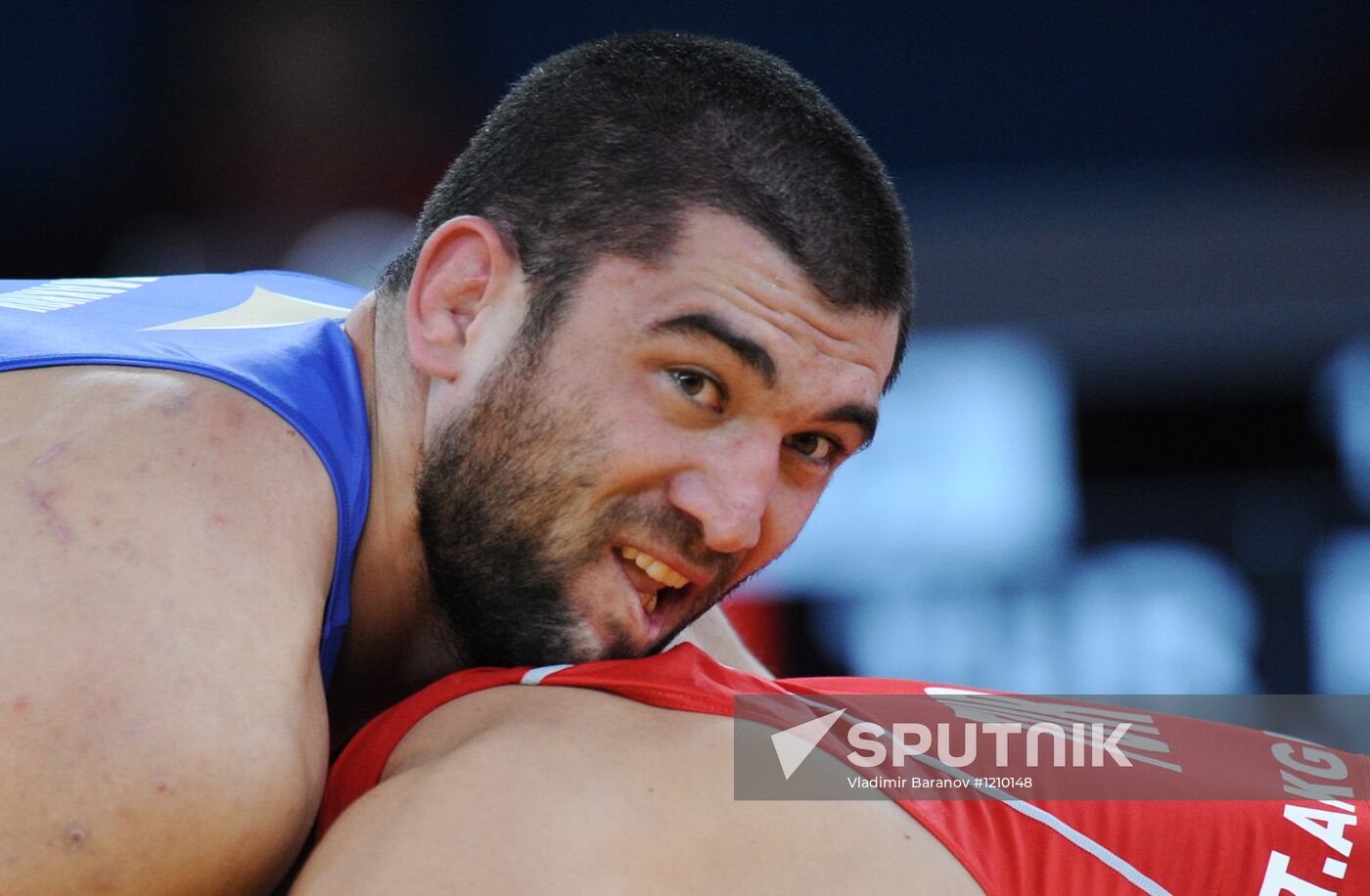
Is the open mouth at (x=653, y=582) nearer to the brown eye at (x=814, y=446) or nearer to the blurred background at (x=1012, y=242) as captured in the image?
the brown eye at (x=814, y=446)

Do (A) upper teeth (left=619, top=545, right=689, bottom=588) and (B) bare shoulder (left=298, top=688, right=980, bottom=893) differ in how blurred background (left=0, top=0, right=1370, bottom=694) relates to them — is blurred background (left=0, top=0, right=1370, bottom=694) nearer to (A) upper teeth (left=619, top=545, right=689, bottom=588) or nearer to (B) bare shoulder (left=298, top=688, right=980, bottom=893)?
(A) upper teeth (left=619, top=545, right=689, bottom=588)

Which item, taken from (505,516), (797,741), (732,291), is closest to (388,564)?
(505,516)

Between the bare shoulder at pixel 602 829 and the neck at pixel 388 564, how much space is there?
1.59 feet

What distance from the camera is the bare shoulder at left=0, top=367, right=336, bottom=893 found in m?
1.27

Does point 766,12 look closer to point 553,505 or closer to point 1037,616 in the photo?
point 1037,616

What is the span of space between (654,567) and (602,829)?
60 centimetres

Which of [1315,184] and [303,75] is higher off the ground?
[1315,184]

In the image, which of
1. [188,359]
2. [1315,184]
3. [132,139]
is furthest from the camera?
[132,139]

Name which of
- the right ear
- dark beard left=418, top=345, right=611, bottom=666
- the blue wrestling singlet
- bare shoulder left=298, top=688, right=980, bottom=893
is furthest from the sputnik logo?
the right ear

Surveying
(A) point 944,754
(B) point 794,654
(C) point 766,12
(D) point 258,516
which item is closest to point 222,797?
(D) point 258,516

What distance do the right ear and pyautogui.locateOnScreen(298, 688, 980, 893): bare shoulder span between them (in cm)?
64

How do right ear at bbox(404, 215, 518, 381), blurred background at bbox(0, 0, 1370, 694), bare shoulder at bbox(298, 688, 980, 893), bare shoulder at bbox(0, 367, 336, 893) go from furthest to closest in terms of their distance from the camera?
blurred background at bbox(0, 0, 1370, 694), right ear at bbox(404, 215, 518, 381), bare shoulder at bbox(0, 367, 336, 893), bare shoulder at bbox(298, 688, 980, 893)

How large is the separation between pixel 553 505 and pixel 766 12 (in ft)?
12.8

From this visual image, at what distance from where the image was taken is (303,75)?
5125mm
